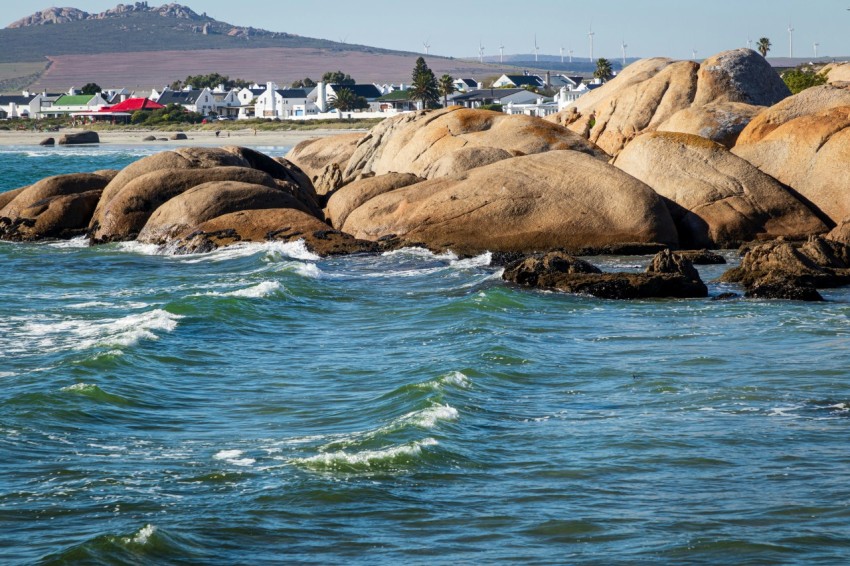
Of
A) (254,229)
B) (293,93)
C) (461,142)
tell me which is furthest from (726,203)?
(293,93)

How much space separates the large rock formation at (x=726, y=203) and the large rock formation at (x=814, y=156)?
1.71 feet

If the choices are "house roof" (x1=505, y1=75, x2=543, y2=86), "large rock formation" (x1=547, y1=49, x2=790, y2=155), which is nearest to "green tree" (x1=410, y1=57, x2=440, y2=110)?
"house roof" (x1=505, y1=75, x2=543, y2=86)

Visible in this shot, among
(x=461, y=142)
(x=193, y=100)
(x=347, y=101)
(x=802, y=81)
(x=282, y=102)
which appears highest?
(x=193, y=100)

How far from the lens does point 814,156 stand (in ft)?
84.6

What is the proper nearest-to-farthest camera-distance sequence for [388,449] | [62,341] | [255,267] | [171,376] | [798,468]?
1. [798,468]
2. [388,449]
3. [171,376]
4. [62,341]
5. [255,267]

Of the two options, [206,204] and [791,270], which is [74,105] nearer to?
[206,204]

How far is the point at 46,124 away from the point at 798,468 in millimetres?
148935

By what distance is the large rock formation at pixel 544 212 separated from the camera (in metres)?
24.0

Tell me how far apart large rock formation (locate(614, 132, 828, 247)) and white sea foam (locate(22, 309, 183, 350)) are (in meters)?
11.7

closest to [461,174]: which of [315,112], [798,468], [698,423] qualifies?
[698,423]

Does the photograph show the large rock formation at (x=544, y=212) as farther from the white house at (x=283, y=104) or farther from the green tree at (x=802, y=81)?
the white house at (x=283, y=104)

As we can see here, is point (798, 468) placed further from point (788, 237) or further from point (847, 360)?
point (788, 237)

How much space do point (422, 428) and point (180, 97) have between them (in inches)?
6267

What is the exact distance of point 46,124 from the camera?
148625 mm
